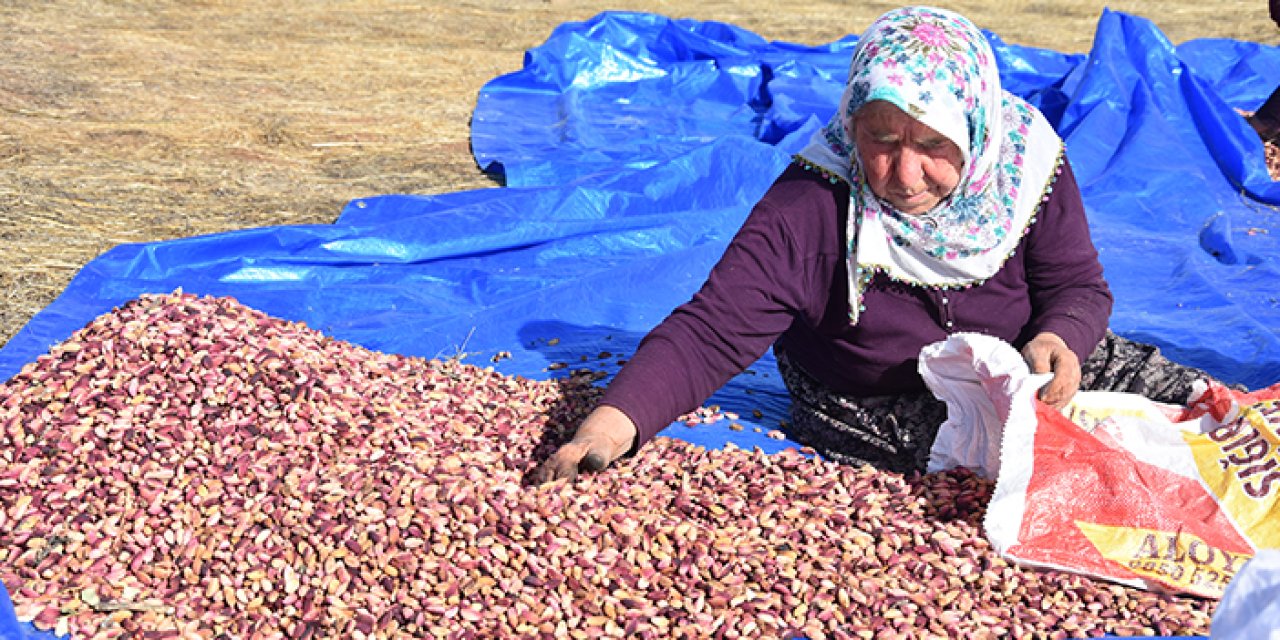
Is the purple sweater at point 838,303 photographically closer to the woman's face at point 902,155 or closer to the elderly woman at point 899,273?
the elderly woman at point 899,273

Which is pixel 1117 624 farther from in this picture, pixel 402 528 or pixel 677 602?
pixel 402 528

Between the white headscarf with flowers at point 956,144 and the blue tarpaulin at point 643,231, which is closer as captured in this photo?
the white headscarf with flowers at point 956,144

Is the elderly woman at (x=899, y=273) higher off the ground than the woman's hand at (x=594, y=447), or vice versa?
the elderly woman at (x=899, y=273)

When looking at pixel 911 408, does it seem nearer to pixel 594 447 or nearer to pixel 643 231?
pixel 594 447

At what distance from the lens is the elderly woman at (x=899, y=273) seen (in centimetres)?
265

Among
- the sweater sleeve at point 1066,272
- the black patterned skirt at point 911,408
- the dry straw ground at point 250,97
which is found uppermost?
the sweater sleeve at point 1066,272

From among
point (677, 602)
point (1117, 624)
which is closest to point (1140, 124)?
point (1117, 624)

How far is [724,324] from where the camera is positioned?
281cm

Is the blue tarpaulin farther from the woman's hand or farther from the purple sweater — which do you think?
the woman's hand

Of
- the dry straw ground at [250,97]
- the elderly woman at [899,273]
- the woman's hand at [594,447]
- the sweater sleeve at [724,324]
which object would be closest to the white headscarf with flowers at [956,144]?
the elderly woman at [899,273]

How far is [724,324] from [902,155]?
536 millimetres

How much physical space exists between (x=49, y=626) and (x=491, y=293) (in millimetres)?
2023

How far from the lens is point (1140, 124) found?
5.45 meters

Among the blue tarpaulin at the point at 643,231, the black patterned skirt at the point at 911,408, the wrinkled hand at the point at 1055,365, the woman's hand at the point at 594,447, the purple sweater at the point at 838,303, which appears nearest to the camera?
the woman's hand at the point at 594,447
